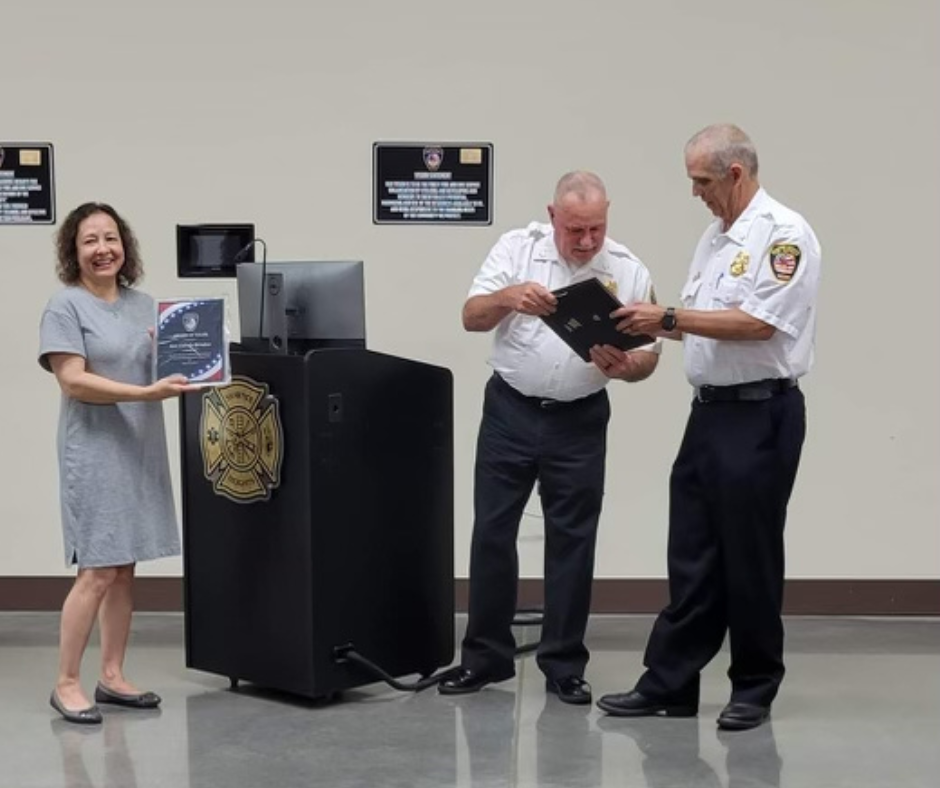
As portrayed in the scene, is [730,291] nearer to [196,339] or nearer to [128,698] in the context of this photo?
[196,339]

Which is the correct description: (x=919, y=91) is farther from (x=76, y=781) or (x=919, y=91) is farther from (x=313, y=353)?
(x=76, y=781)

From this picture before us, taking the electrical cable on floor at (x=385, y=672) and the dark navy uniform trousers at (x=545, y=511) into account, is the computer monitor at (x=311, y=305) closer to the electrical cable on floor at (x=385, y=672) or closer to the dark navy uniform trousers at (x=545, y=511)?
the dark navy uniform trousers at (x=545, y=511)

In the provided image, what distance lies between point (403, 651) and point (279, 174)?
217 centimetres

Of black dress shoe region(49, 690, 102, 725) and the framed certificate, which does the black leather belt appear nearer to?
the framed certificate

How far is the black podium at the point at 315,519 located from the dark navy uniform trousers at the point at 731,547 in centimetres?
87

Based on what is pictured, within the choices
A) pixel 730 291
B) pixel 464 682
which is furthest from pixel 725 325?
pixel 464 682

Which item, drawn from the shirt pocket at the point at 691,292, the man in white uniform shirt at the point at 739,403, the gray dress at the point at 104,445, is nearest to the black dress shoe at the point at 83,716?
the gray dress at the point at 104,445

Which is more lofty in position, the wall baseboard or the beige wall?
the beige wall

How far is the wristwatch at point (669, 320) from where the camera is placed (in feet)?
13.5

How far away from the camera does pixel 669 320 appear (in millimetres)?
4133

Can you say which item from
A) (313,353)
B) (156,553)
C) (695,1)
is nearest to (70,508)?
(156,553)

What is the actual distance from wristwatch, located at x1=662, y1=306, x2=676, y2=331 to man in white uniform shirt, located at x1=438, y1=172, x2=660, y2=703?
1.18ft

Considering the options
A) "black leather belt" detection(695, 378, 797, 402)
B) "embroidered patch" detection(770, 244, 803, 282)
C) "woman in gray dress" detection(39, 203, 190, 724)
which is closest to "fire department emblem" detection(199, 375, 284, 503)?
"woman in gray dress" detection(39, 203, 190, 724)

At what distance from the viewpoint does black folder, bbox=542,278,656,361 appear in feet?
13.6
